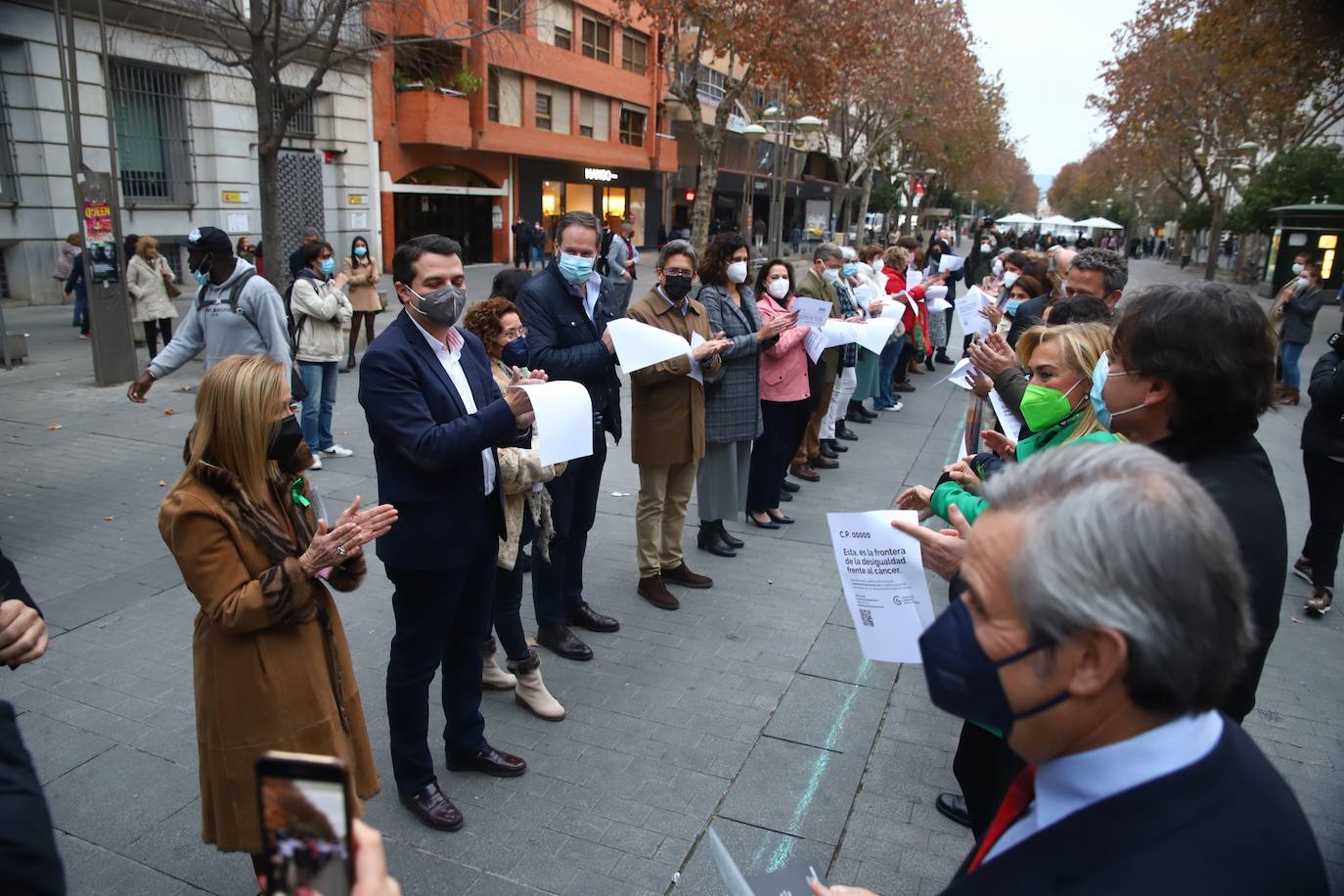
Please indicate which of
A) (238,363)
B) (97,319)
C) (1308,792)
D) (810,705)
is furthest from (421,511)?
(97,319)

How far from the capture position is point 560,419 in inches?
128

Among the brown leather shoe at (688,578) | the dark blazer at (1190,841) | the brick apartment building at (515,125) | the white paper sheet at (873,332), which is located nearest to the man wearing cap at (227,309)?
the brown leather shoe at (688,578)

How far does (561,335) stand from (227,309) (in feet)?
10.3

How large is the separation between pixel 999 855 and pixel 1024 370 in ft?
8.83

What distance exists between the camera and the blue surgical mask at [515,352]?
4.34 meters

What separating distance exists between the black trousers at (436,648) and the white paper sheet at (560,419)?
35cm

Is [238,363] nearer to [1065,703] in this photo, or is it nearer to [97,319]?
[1065,703]

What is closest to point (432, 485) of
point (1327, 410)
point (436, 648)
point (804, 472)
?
point (436, 648)

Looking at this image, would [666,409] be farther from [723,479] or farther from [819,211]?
Answer: [819,211]

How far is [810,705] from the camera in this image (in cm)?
422

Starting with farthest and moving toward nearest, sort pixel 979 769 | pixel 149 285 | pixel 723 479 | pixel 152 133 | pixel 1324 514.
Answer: pixel 152 133 → pixel 149 285 → pixel 723 479 → pixel 1324 514 → pixel 979 769

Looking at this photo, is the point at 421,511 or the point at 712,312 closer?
the point at 421,511

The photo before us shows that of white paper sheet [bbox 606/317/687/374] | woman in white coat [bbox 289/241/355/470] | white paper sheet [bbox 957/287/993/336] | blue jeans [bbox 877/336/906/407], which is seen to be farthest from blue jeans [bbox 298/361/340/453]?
blue jeans [bbox 877/336/906/407]

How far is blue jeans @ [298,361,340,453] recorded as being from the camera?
316 inches
